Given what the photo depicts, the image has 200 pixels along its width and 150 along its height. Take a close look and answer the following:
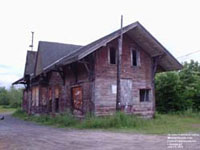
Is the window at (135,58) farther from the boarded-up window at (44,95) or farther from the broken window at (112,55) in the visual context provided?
the boarded-up window at (44,95)

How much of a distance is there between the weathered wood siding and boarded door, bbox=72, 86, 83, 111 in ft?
5.87

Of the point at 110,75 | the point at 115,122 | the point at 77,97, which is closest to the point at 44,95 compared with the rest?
the point at 77,97

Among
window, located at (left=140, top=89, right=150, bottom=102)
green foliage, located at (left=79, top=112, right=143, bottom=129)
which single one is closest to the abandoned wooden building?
window, located at (left=140, top=89, right=150, bottom=102)

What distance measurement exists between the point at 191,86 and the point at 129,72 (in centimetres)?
844

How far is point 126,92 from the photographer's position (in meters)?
18.7

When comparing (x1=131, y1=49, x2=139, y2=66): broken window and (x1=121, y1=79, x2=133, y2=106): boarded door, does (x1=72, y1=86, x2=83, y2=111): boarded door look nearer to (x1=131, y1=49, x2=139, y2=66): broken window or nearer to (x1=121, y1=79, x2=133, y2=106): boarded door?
(x1=121, y1=79, x2=133, y2=106): boarded door

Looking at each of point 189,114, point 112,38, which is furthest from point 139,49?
point 189,114

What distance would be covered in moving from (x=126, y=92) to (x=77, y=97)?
3295 mm

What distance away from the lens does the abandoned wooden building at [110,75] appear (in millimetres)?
17719

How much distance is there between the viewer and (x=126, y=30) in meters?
17.6

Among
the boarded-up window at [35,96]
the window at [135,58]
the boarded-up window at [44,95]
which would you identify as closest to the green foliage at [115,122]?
the window at [135,58]

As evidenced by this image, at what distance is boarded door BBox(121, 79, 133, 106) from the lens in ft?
60.8

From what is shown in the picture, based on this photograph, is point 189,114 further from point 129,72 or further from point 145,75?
point 129,72

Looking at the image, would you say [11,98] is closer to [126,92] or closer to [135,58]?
[135,58]
